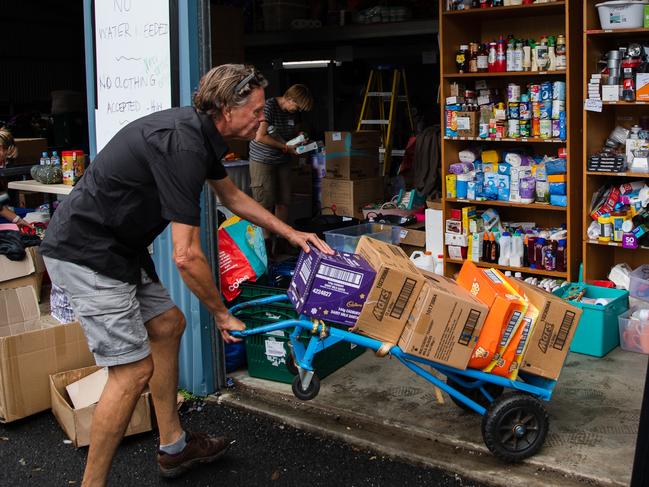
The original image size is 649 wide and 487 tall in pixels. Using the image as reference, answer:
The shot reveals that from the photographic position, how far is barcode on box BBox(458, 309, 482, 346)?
340cm

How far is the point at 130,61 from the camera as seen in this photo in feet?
14.1

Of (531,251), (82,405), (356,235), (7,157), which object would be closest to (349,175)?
(356,235)

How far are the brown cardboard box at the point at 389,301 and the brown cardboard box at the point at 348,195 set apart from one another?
15.7 ft

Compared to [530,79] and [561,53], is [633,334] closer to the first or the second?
[561,53]

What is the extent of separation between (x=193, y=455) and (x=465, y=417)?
1.36 m

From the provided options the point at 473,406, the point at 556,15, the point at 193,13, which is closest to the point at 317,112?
the point at 556,15

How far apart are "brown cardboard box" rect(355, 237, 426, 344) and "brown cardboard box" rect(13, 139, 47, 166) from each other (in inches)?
201

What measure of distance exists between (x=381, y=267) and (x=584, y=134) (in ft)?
8.84

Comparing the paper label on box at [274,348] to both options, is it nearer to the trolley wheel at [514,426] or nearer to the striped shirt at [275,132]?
the trolley wheel at [514,426]

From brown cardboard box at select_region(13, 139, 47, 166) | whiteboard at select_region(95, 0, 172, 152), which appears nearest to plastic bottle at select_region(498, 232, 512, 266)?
whiteboard at select_region(95, 0, 172, 152)

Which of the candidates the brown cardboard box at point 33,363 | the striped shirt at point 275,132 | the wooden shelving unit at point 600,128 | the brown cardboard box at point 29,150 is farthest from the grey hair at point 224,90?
the brown cardboard box at point 29,150

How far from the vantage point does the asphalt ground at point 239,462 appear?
3.57 m

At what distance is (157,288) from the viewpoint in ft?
11.3

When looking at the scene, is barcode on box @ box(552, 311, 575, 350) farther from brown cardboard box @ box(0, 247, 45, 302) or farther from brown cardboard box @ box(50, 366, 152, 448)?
brown cardboard box @ box(0, 247, 45, 302)
